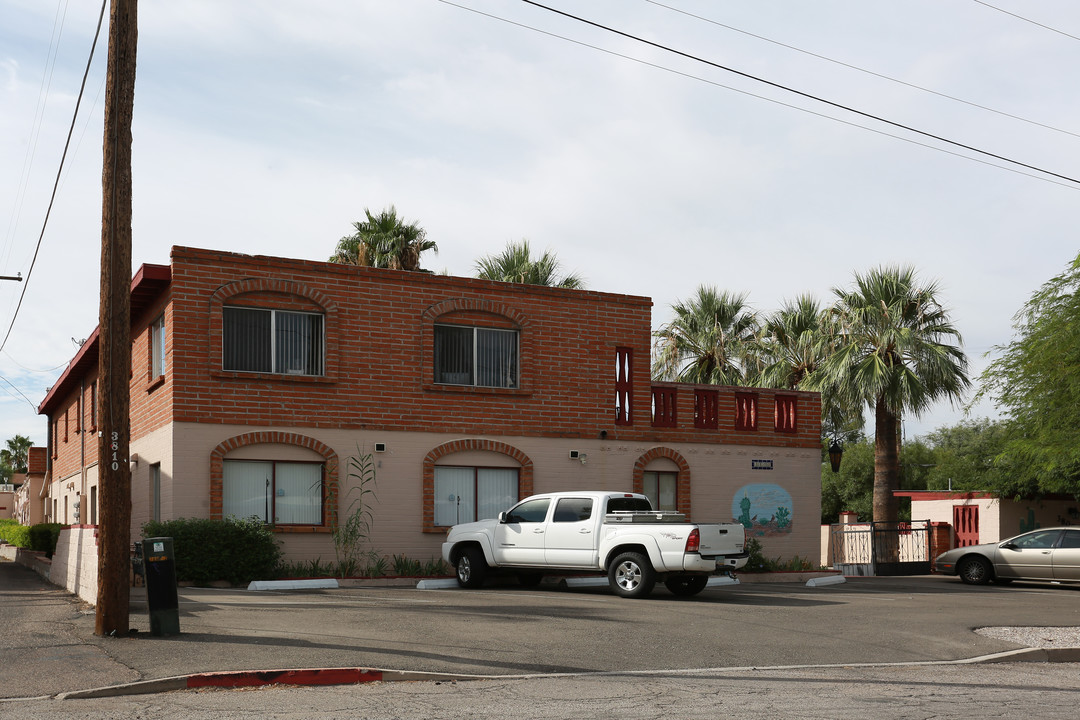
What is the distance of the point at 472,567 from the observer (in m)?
19.7

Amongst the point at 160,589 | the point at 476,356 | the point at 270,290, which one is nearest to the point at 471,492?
the point at 476,356

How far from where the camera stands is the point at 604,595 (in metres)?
18.5

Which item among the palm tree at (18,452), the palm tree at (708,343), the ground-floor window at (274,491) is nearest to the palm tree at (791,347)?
the palm tree at (708,343)

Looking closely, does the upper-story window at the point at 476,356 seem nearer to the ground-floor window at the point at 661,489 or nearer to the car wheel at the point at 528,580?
the ground-floor window at the point at 661,489

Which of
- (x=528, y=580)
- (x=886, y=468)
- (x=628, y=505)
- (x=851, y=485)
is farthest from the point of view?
(x=851, y=485)

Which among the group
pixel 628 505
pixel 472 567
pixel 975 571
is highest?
pixel 628 505

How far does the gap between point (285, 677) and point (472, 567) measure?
32.3 feet

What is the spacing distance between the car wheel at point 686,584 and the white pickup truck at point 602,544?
0.05ft

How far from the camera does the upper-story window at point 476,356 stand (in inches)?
902

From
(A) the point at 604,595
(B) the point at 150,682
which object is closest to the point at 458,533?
(A) the point at 604,595

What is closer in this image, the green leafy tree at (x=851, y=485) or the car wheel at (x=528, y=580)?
the car wheel at (x=528, y=580)

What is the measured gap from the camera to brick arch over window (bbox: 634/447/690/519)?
79.6ft

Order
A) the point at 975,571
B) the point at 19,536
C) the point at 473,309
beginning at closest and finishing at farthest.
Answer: the point at 473,309 → the point at 975,571 → the point at 19,536

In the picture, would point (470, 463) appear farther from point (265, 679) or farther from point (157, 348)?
point (265, 679)
